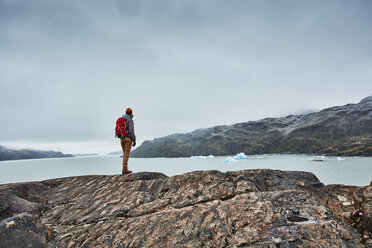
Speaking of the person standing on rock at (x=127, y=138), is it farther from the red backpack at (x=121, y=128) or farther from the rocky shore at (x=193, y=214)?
the rocky shore at (x=193, y=214)

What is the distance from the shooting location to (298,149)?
648 ft

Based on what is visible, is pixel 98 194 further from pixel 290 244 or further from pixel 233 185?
pixel 290 244

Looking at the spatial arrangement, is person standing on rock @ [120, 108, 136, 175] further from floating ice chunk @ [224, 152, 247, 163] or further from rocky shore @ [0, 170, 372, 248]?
floating ice chunk @ [224, 152, 247, 163]

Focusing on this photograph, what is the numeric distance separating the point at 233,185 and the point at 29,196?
9.98 meters

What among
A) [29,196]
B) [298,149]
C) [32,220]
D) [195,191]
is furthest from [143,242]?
[298,149]

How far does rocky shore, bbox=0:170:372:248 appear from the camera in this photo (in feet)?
17.7

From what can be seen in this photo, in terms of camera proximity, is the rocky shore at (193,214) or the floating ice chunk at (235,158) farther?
the floating ice chunk at (235,158)

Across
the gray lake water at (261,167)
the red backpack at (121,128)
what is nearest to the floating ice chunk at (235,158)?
the gray lake water at (261,167)

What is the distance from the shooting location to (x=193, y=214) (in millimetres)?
6629

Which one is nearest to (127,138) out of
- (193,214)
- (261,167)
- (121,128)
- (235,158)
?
(121,128)

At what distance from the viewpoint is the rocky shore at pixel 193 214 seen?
5.39 m

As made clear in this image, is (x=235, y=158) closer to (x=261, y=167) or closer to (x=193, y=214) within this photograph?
(x=261, y=167)

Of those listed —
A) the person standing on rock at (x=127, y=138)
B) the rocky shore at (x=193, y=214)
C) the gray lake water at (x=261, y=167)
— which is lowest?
the gray lake water at (x=261, y=167)

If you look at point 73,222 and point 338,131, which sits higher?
point 338,131
